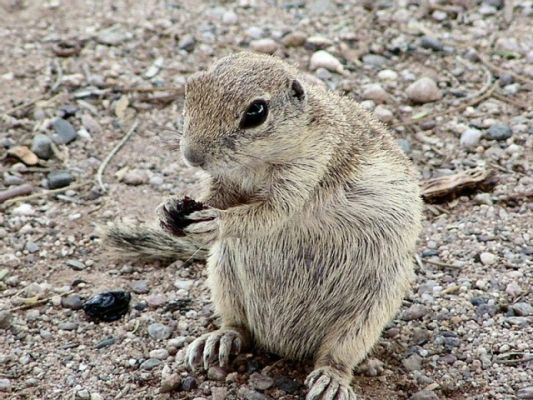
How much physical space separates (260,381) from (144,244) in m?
1.19

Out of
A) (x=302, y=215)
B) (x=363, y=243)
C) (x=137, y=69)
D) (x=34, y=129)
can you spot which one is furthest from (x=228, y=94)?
(x=137, y=69)

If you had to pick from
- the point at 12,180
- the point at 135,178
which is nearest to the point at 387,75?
the point at 135,178

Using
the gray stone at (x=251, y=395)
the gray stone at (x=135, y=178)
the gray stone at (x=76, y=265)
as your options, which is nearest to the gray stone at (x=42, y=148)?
the gray stone at (x=135, y=178)

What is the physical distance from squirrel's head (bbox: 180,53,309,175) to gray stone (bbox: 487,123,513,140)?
2543 millimetres

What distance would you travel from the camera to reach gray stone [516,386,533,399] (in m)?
4.08

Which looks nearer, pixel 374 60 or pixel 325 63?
pixel 325 63

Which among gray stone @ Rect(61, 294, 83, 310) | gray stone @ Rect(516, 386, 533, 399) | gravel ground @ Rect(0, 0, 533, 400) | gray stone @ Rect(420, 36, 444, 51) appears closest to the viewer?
gray stone @ Rect(516, 386, 533, 399)

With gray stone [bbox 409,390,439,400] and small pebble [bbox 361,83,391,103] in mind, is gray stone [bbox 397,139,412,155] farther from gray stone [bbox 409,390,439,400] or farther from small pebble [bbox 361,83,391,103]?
gray stone [bbox 409,390,439,400]

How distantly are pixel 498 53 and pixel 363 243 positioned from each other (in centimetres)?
356

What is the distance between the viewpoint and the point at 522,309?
4594 mm

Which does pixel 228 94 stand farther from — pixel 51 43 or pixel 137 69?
pixel 51 43

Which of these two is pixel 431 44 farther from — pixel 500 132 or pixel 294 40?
pixel 500 132

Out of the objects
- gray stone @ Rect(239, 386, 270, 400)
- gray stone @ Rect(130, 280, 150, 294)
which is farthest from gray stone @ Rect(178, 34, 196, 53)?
gray stone @ Rect(239, 386, 270, 400)

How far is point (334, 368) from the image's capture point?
13.6ft
